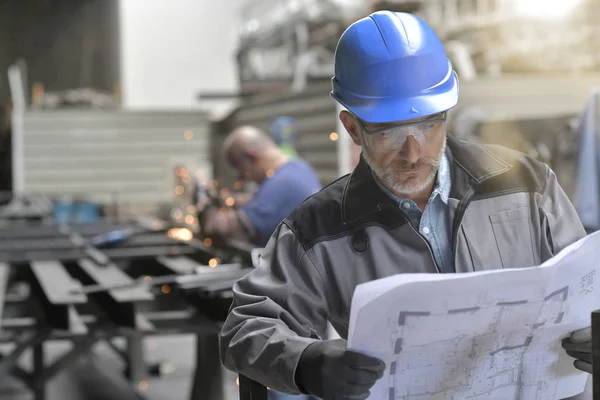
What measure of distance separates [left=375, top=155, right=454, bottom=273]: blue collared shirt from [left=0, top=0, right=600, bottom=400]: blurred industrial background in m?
1.49

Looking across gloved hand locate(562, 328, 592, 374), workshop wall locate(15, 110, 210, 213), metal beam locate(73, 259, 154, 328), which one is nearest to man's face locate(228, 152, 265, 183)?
metal beam locate(73, 259, 154, 328)

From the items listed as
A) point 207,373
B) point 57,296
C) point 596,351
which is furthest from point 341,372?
point 207,373

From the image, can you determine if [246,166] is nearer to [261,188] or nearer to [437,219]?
[261,188]

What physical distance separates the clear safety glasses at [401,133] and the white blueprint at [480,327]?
0.97 ft

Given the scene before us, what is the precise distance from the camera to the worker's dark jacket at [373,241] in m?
A: 1.52

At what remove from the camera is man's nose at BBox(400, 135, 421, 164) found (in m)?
1.49

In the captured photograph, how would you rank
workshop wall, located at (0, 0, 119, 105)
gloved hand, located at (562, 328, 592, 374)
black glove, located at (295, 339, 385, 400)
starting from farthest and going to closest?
1. workshop wall, located at (0, 0, 119, 105)
2. gloved hand, located at (562, 328, 592, 374)
3. black glove, located at (295, 339, 385, 400)

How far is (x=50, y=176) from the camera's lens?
13734 millimetres

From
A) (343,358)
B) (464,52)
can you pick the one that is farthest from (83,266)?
(464,52)

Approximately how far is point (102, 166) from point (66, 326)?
36.1 feet

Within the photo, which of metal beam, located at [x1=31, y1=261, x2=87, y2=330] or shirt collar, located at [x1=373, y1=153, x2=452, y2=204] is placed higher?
shirt collar, located at [x1=373, y1=153, x2=452, y2=204]

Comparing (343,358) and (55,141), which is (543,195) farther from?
(55,141)

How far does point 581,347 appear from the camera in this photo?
144 centimetres

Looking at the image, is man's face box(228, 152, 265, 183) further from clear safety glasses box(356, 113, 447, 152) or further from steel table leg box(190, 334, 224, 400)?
clear safety glasses box(356, 113, 447, 152)
